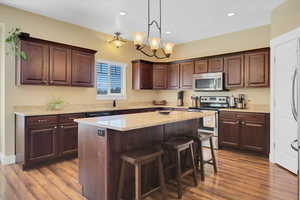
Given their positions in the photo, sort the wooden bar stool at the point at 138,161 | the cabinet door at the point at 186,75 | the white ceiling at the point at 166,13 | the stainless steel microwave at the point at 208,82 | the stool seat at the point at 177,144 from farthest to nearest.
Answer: the cabinet door at the point at 186,75 < the stainless steel microwave at the point at 208,82 < the white ceiling at the point at 166,13 < the stool seat at the point at 177,144 < the wooden bar stool at the point at 138,161

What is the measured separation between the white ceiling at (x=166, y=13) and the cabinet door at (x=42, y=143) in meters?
2.28

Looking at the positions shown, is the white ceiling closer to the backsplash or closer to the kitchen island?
the backsplash

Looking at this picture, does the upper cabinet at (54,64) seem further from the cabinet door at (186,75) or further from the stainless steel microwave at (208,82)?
the stainless steel microwave at (208,82)

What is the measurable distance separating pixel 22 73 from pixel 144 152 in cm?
282

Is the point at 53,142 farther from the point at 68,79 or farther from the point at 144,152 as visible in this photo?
the point at 144,152

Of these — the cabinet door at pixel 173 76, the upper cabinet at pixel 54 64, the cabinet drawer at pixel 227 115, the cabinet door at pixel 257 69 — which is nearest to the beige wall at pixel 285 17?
the cabinet door at pixel 257 69

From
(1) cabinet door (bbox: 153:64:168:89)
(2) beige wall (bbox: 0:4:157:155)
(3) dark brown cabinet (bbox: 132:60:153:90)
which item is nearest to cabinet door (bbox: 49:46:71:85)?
(2) beige wall (bbox: 0:4:157:155)

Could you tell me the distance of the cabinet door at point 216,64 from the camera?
470 cm

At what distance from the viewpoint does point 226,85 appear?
4.64m

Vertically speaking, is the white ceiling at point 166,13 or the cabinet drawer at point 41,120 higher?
the white ceiling at point 166,13

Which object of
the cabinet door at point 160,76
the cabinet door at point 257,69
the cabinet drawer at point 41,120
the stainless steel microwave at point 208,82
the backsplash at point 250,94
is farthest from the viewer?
the cabinet door at point 160,76

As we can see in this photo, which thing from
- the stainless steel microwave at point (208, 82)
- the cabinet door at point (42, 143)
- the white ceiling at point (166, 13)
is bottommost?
the cabinet door at point (42, 143)

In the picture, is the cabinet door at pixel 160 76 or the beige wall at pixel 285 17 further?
the cabinet door at pixel 160 76

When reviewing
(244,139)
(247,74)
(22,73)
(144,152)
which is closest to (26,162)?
(22,73)
